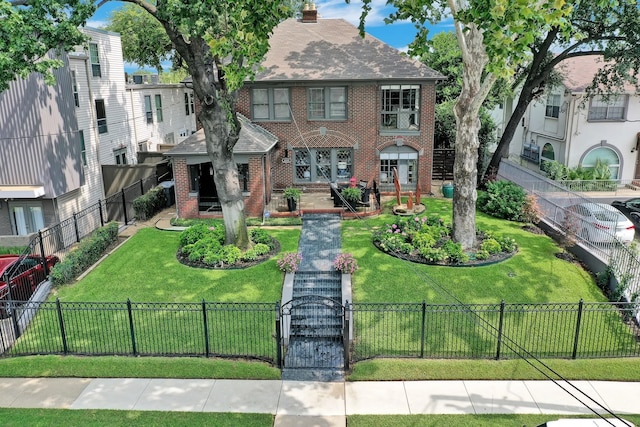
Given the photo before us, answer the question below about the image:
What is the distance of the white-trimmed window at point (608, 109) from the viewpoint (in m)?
31.3

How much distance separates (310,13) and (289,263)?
16.7 meters

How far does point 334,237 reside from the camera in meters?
20.2

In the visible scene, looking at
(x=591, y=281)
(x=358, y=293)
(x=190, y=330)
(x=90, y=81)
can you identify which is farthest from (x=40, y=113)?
(x=591, y=281)

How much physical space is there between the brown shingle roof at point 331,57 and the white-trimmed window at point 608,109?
41.4ft

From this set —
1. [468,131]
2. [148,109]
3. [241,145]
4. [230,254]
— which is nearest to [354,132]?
[241,145]

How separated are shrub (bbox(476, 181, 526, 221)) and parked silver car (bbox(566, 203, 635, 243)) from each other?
2.42 m

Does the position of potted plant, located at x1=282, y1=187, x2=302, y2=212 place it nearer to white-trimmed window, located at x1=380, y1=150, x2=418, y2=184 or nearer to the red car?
white-trimmed window, located at x1=380, y1=150, x2=418, y2=184

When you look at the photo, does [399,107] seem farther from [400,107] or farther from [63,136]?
[63,136]

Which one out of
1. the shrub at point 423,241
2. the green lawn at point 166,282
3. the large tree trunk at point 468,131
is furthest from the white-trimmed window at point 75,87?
the large tree trunk at point 468,131

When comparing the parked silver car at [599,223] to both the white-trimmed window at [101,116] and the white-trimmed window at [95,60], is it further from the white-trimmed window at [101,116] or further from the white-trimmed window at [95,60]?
the white-trimmed window at [95,60]

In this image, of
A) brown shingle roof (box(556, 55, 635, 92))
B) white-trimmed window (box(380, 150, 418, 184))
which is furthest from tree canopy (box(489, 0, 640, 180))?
white-trimmed window (box(380, 150, 418, 184))

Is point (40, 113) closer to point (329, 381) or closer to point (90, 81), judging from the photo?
point (90, 81)

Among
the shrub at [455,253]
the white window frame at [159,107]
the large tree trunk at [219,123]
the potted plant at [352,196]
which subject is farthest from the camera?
the white window frame at [159,107]

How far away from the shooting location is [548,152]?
34.3 metres
